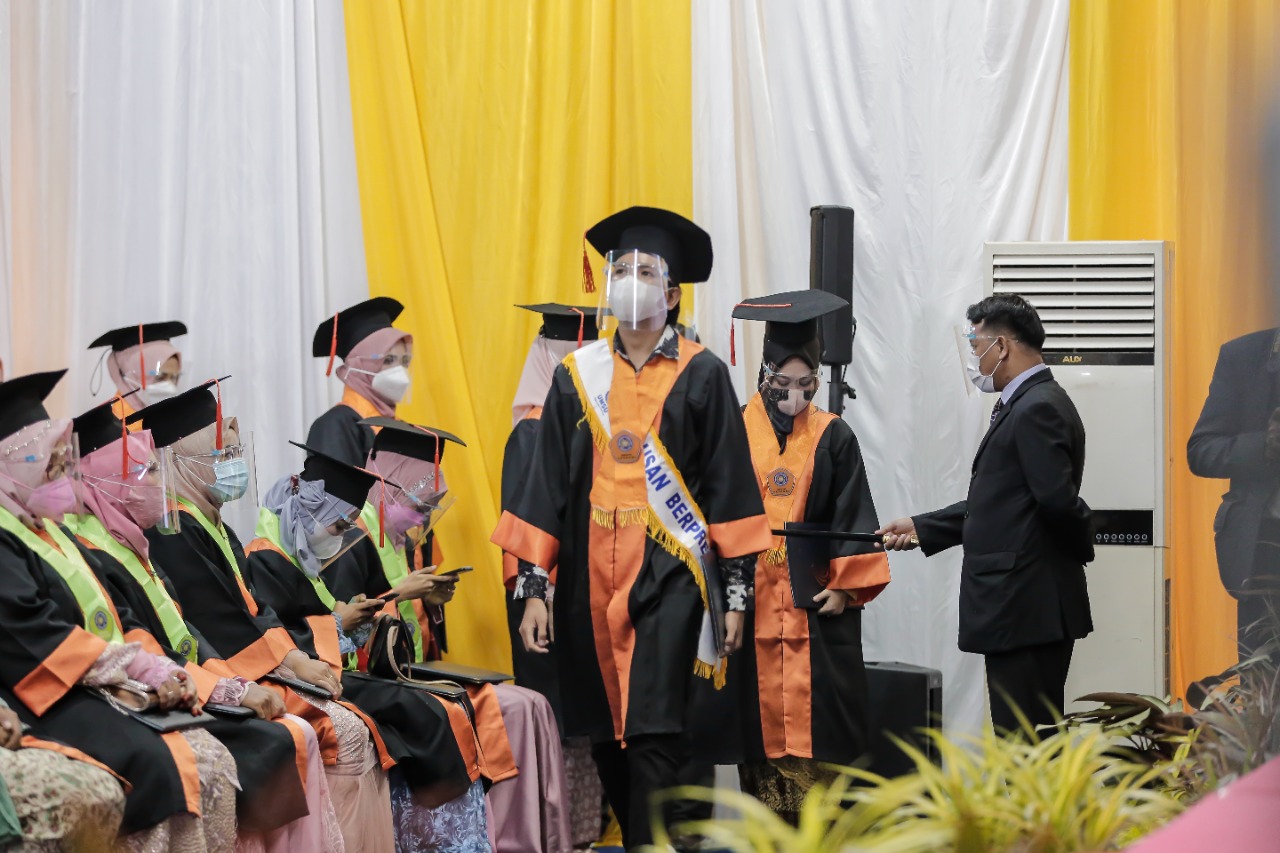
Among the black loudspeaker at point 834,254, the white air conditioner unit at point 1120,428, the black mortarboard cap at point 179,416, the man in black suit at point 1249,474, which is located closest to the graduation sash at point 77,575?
the black mortarboard cap at point 179,416

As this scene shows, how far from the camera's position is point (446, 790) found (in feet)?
14.3

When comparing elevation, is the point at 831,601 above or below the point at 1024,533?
below

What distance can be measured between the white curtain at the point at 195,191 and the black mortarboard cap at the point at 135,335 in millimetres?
241

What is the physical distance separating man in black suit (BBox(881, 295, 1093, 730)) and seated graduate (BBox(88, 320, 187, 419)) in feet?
9.21

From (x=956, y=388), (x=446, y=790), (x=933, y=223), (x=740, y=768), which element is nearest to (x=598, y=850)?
A: (x=740, y=768)

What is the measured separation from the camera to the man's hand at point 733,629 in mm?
3959

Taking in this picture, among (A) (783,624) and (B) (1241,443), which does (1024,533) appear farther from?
(B) (1241,443)

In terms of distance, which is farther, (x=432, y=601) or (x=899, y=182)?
(x=899, y=182)

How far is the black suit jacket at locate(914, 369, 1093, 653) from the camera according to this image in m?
4.19

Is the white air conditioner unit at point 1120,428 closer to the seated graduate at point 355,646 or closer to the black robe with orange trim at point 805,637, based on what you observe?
the black robe with orange trim at point 805,637

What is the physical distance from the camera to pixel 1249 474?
1838 mm

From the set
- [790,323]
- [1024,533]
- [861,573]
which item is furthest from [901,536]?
[790,323]

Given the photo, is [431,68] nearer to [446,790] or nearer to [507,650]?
[507,650]

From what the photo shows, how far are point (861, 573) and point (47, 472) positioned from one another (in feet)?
7.99
